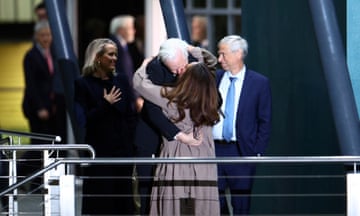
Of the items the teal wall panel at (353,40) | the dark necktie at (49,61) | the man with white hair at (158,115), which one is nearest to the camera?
the man with white hair at (158,115)

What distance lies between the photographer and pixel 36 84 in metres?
18.3

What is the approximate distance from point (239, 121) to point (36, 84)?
22.1 ft

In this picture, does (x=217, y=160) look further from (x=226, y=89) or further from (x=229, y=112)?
(x=226, y=89)

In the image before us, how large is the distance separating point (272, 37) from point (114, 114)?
91.4 inches

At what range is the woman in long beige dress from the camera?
35.5ft

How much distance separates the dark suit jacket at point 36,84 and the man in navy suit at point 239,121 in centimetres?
631

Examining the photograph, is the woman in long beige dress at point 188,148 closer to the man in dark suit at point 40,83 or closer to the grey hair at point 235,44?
the grey hair at point 235,44

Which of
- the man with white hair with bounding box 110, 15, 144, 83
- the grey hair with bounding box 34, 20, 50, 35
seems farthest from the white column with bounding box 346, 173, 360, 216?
the grey hair with bounding box 34, 20, 50, 35

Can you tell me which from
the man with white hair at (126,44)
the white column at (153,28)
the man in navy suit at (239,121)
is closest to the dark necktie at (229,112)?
the man in navy suit at (239,121)

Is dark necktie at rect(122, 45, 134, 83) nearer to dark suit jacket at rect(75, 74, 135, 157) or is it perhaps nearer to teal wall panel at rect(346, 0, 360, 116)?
dark suit jacket at rect(75, 74, 135, 157)

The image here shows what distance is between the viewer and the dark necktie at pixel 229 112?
1185 centimetres

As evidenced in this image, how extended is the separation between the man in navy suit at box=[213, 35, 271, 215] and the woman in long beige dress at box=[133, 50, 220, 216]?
83 centimetres

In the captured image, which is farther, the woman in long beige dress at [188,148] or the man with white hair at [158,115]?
the man with white hair at [158,115]

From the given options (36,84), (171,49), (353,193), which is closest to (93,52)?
(171,49)
